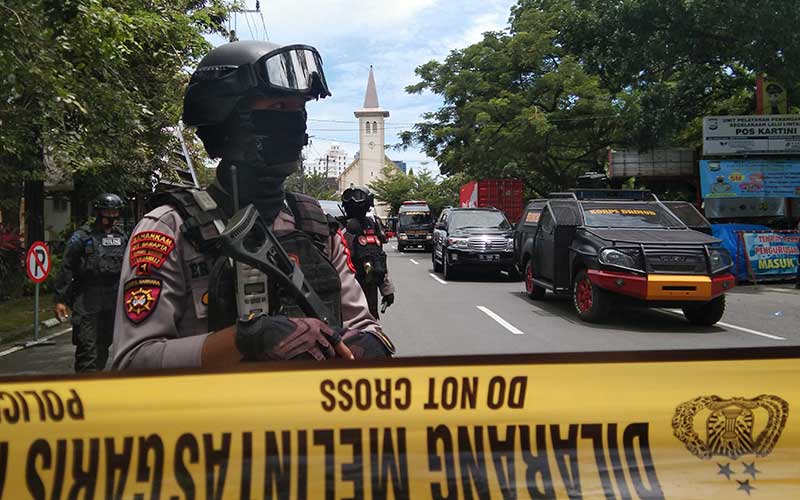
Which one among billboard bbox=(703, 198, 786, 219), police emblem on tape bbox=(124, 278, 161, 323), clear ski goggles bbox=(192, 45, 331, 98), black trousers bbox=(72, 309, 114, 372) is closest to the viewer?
police emblem on tape bbox=(124, 278, 161, 323)

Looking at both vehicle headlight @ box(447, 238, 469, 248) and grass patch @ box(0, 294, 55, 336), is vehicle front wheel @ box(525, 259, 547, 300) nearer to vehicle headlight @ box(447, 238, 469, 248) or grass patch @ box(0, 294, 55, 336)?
vehicle headlight @ box(447, 238, 469, 248)

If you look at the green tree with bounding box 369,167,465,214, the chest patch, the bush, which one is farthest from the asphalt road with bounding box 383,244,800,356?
the green tree with bounding box 369,167,465,214

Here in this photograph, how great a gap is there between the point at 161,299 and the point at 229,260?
0.19m

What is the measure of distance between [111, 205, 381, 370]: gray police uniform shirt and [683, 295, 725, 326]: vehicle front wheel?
330 inches

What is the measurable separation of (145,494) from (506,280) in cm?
1506

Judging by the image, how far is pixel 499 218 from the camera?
1684 centimetres

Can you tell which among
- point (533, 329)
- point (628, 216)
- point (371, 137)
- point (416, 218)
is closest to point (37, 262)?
point (533, 329)

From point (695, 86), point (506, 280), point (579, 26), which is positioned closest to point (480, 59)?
point (579, 26)

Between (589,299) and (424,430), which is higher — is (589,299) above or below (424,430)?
below

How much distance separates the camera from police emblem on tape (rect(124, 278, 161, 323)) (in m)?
1.56

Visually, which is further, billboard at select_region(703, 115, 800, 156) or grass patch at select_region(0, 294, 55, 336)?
billboard at select_region(703, 115, 800, 156)

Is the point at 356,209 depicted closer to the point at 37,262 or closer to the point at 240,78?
the point at 37,262

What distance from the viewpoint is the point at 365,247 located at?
23.2ft

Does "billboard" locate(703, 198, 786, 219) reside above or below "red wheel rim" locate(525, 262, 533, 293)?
above
